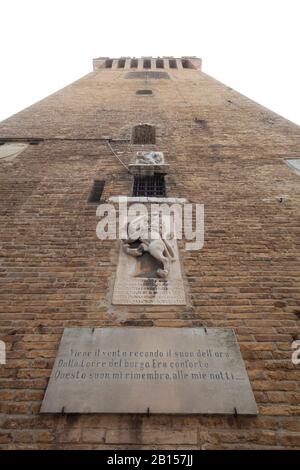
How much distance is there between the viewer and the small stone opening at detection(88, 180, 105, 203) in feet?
16.7

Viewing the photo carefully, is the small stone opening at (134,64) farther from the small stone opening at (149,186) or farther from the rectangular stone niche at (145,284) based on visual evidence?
the rectangular stone niche at (145,284)

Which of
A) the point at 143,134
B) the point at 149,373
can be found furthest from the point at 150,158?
the point at 149,373

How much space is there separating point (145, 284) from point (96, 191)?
235 centimetres

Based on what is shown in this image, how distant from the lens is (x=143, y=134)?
786 cm

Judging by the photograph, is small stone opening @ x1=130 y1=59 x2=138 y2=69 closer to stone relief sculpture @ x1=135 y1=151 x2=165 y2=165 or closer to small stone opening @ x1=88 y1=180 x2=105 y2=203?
stone relief sculpture @ x1=135 y1=151 x2=165 y2=165

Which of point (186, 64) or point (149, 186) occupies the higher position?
point (186, 64)

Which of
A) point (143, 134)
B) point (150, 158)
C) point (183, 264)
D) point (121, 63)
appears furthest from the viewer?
point (121, 63)

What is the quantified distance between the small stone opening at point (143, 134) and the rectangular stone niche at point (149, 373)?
18.4 ft

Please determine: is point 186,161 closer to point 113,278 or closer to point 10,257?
point 113,278

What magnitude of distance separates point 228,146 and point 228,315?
4.57 metres

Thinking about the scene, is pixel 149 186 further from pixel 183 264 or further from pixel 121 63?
pixel 121 63

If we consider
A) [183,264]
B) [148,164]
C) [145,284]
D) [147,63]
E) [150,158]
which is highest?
[147,63]
